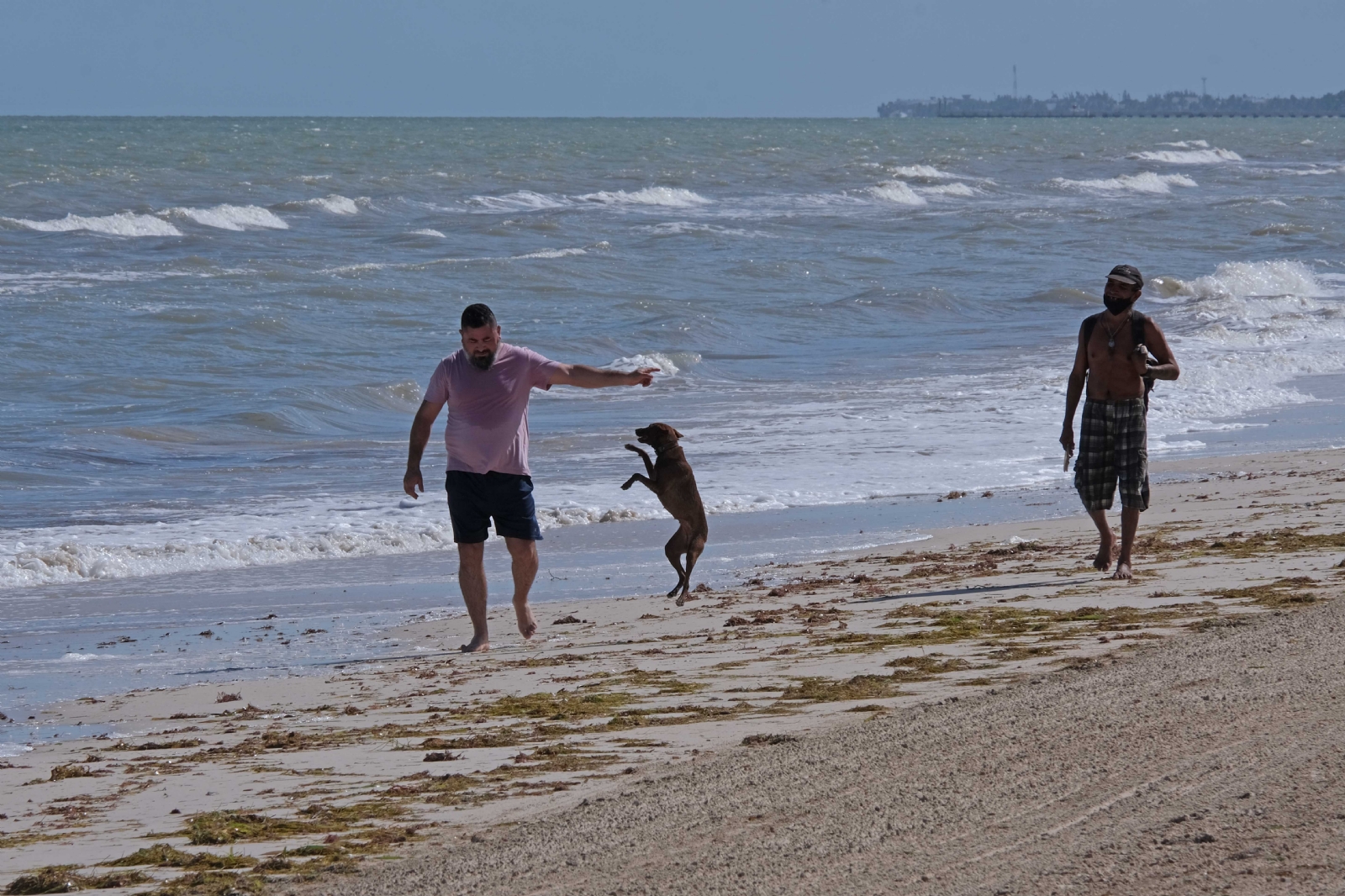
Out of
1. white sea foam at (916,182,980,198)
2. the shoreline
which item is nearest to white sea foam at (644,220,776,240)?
white sea foam at (916,182,980,198)

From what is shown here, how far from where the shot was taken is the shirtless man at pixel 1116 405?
764 centimetres

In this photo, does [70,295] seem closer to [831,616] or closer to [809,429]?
[809,429]

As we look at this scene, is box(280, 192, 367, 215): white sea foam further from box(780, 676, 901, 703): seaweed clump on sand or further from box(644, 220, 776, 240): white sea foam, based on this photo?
box(780, 676, 901, 703): seaweed clump on sand

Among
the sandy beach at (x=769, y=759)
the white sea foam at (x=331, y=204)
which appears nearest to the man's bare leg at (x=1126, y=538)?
the sandy beach at (x=769, y=759)

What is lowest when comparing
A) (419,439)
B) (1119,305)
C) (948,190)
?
(419,439)

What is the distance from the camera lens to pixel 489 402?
6.96 meters

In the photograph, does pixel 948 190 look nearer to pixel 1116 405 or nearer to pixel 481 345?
pixel 1116 405

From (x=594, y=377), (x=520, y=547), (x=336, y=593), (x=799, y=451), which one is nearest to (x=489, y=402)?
(x=594, y=377)

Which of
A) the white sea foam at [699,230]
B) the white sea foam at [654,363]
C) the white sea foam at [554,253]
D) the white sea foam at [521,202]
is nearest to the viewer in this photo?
the white sea foam at [654,363]

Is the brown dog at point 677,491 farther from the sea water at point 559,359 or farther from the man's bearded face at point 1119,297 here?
the man's bearded face at point 1119,297

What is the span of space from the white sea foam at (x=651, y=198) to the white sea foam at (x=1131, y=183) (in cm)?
1765

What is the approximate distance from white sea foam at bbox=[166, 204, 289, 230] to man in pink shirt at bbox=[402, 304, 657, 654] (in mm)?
32263

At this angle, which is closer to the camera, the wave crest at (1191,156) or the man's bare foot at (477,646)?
the man's bare foot at (477,646)

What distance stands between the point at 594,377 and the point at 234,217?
1355 inches
